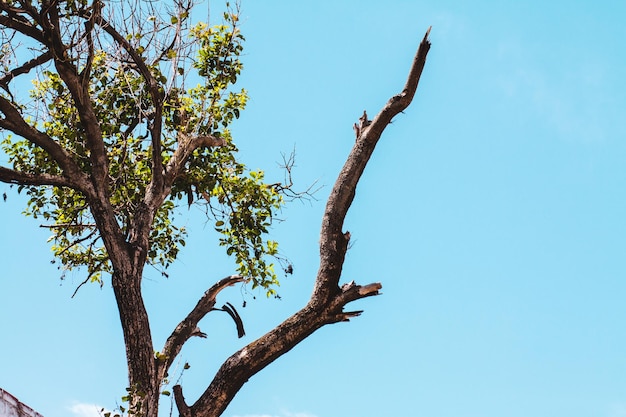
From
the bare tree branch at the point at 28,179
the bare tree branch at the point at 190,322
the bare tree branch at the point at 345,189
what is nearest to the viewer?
the bare tree branch at the point at 345,189

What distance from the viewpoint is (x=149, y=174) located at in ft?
40.2

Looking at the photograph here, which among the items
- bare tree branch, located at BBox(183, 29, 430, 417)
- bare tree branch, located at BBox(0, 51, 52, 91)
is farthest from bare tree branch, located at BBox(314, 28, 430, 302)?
bare tree branch, located at BBox(0, 51, 52, 91)

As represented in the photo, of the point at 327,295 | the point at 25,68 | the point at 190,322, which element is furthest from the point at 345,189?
the point at 25,68

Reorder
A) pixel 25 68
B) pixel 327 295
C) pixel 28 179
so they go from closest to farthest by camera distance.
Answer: pixel 327 295, pixel 28 179, pixel 25 68

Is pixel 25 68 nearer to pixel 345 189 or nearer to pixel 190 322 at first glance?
pixel 190 322

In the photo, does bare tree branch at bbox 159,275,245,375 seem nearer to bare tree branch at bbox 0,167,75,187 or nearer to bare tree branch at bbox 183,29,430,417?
bare tree branch at bbox 183,29,430,417

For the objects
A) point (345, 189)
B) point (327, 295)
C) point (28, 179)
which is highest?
point (28, 179)

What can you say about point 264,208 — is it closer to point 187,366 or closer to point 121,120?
point 121,120

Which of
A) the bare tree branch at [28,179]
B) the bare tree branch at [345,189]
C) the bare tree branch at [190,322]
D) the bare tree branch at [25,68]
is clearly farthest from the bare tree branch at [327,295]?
the bare tree branch at [25,68]

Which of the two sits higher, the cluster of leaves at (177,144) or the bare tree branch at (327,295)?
the cluster of leaves at (177,144)

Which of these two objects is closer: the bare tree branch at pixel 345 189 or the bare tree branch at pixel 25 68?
the bare tree branch at pixel 345 189

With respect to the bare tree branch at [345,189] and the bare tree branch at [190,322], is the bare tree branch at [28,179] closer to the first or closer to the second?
the bare tree branch at [190,322]

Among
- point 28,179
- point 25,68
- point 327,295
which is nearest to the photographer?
point 327,295

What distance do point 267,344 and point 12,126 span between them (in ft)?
14.1
